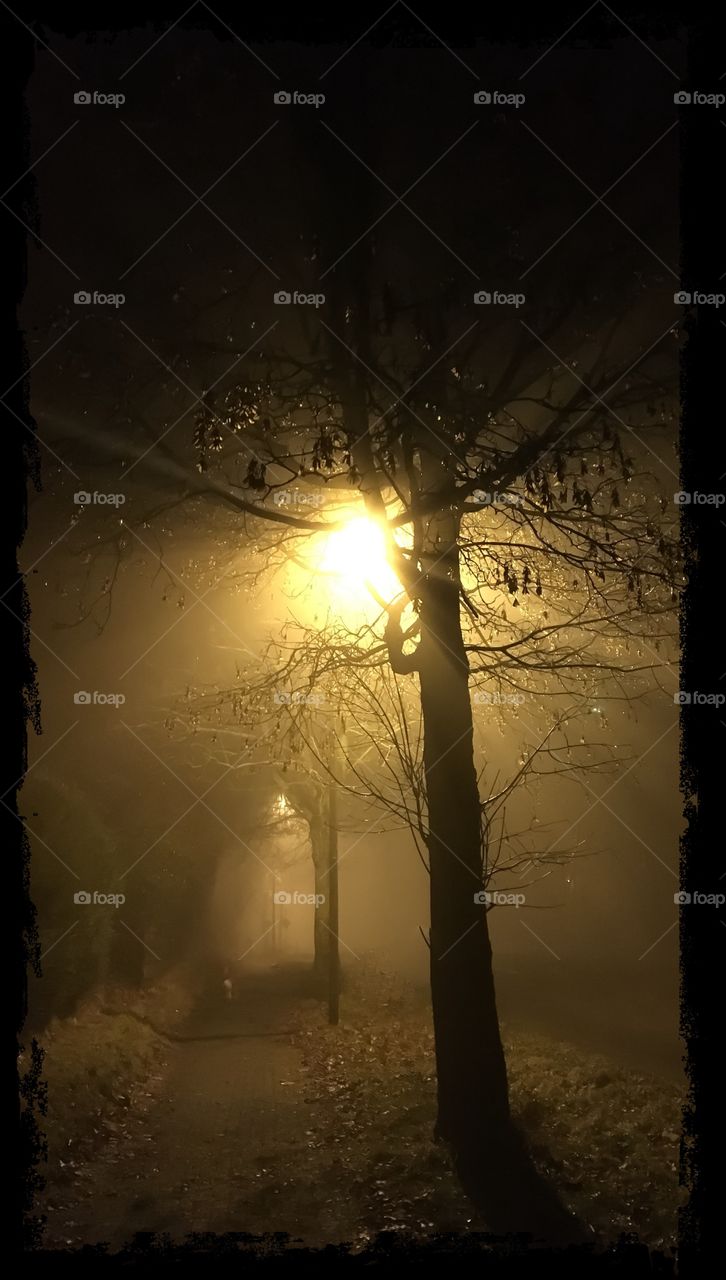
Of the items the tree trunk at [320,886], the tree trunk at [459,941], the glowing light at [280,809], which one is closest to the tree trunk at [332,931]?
the tree trunk at [320,886]

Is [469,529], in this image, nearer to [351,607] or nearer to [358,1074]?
[351,607]

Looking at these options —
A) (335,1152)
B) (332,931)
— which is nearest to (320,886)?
(332,931)

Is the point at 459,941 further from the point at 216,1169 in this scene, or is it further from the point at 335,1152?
the point at 216,1169

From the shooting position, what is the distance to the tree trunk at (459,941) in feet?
25.3

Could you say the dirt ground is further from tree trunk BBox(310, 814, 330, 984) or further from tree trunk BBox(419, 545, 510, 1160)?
tree trunk BBox(310, 814, 330, 984)

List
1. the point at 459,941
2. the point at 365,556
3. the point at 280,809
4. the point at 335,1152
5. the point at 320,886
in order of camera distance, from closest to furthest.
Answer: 1. the point at 459,941
2. the point at 335,1152
3. the point at 365,556
4. the point at 320,886
5. the point at 280,809

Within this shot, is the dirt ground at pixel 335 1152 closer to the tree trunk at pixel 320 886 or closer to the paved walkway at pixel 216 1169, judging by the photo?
the paved walkway at pixel 216 1169

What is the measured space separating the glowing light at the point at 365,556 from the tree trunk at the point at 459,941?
30.7 inches

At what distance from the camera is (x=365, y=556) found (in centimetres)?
872

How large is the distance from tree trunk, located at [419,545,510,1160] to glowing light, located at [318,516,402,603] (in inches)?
30.7

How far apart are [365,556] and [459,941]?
351 cm

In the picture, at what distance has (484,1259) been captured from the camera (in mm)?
5625

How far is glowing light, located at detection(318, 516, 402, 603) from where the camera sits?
837 centimetres

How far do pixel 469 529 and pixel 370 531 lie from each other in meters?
1.45
